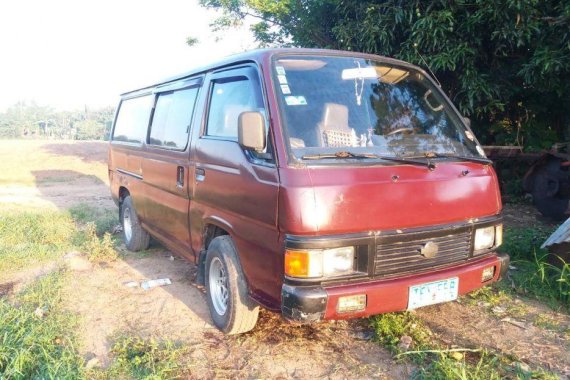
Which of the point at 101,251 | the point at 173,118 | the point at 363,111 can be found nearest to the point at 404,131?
the point at 363,111

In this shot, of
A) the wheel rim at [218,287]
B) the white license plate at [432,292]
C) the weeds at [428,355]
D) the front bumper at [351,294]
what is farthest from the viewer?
the wheel rim at [218,287]

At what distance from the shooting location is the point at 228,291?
326 cm

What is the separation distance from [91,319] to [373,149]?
276 centimetres

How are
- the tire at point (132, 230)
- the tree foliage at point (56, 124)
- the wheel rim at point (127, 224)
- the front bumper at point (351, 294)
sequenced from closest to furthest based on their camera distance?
the front bumper at point (351, 294), the tire at point (132, 230), the wheel rim at point (127, 224), the tree foliage at point (56, 124)

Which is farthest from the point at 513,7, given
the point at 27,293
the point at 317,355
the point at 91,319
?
the point at 27,293

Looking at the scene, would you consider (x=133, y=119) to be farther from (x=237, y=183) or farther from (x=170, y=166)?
(x=237, y=183)

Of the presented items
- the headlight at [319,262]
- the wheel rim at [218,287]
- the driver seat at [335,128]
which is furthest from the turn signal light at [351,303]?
the wheel rim at [218,287]

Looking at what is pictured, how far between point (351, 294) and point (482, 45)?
218 inches

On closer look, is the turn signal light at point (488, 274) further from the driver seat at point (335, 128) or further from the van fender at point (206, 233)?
the van fender at point (206, 233)

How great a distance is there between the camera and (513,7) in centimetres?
552

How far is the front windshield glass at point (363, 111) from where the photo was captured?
297cm

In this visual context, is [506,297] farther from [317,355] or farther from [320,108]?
[320,108]

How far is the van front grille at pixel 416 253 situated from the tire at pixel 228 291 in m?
0.99

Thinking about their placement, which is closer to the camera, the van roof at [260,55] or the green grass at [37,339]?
the green grass at [37,339]
